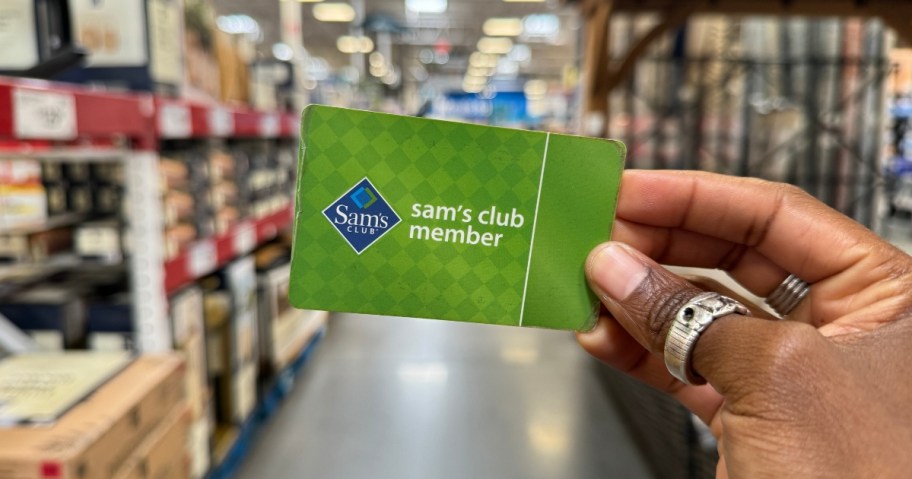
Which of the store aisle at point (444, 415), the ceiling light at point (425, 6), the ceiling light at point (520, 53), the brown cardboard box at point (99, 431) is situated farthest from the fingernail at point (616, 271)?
the ceiling light at point (520, 53)

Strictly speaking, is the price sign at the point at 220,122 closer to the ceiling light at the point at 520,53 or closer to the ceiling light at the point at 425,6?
the ceiling light at the point at 425,6

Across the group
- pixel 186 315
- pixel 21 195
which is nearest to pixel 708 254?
pixel 186 315

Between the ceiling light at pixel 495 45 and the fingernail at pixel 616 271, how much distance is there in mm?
18339

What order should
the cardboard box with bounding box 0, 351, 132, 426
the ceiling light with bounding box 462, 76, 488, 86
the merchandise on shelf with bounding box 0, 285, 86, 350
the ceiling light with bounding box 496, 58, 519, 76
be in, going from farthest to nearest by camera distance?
the ceiling light with bounding box 462, 76, 488, 86 → the ceiling light with bounding box 496, 58, 519, 76 → the merchandise on shelf with bounding box 0, 285, 86, 350 → the cardboard box with bounding box 0, 351, 132, 426

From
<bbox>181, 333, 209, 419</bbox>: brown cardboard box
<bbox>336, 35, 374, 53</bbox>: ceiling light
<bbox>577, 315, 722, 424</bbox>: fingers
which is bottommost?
<bbox>181, 333, 209, 419</bbox>: brown cardboard box

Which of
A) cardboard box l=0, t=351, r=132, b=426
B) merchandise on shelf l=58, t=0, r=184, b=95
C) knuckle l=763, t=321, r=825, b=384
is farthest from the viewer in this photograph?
merchandise on shelf l=58, t=0, r=184, b=95

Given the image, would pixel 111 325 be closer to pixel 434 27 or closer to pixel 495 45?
pixel 434 27

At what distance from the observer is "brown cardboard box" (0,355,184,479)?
41.7 inches

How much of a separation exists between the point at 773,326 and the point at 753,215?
0.94ft

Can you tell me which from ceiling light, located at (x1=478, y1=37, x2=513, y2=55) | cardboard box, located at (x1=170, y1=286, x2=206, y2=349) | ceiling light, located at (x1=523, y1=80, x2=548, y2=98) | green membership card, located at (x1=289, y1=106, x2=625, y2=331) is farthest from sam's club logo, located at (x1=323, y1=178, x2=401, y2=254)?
ceiling light, located at (x1=523, y1=80, x2=548, y2=98)

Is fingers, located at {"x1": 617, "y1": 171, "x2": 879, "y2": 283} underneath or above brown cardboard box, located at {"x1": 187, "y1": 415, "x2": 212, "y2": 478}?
above

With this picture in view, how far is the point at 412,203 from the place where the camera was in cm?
73

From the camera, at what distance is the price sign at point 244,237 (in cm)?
234

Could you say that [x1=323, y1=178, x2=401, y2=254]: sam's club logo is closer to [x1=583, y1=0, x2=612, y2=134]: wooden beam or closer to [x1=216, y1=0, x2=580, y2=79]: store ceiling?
[x1=583, y1=0, x2=612, y2=134]: wooden beam
